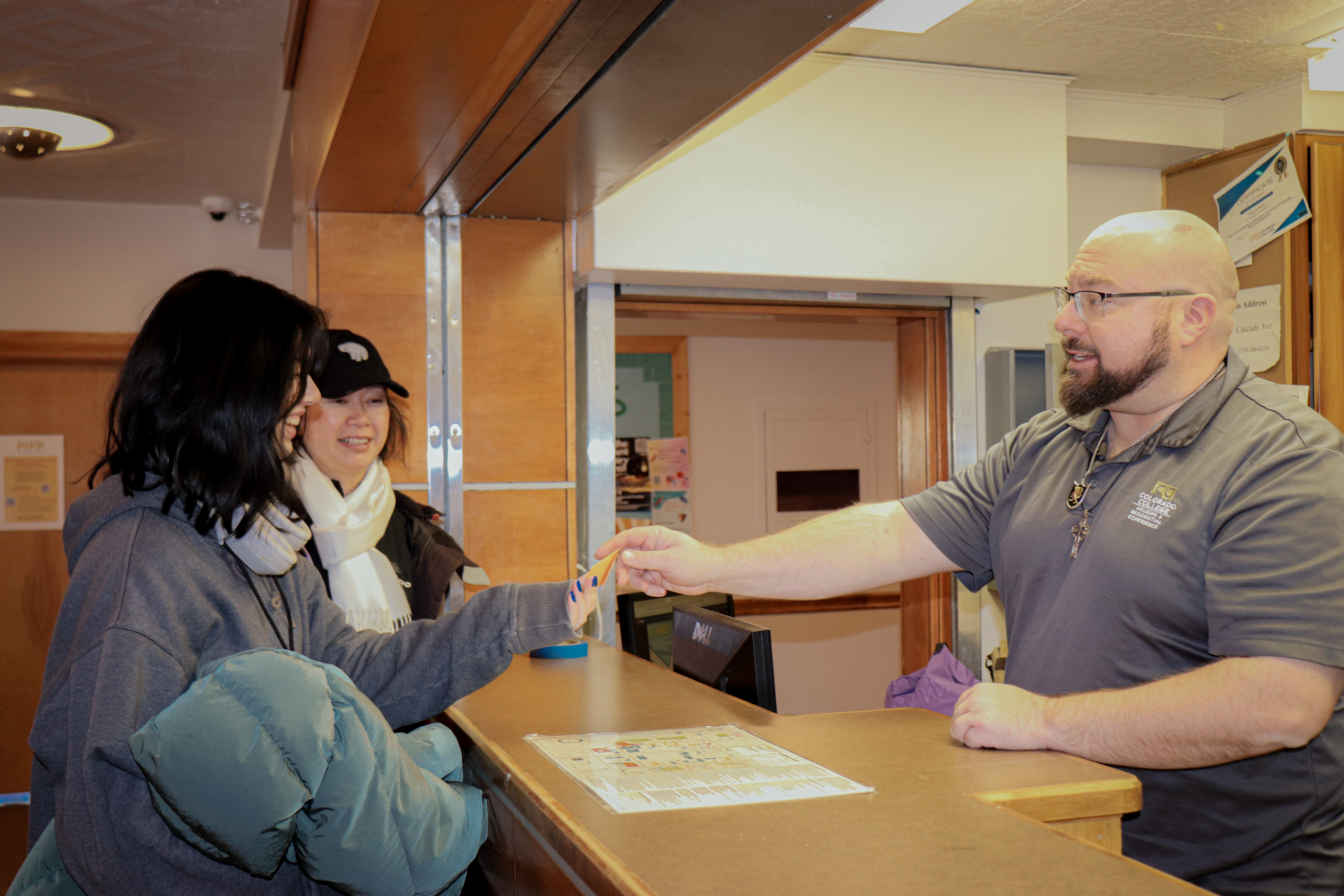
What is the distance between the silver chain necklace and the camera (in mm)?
1743

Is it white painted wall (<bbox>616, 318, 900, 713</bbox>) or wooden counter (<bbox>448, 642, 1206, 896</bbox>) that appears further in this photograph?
white painted wall (<bbox>616, 318, 900, 713</bbox>)

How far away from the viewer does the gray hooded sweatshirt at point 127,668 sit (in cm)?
115

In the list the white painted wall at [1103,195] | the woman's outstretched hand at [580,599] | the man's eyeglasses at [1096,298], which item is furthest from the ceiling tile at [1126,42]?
the woman's outstretched hand at [580,599]

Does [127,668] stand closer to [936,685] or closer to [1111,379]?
[1111,379]

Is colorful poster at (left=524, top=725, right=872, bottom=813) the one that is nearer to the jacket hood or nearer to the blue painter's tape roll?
the jacket hood

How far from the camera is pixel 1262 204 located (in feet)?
11.0

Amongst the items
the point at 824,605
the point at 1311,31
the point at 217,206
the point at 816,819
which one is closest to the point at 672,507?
the point at 824,605

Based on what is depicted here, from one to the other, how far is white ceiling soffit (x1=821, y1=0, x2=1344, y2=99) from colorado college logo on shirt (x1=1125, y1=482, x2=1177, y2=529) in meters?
1.74

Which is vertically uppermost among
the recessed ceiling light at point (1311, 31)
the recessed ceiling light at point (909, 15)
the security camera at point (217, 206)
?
the recessed ceiling light at point (1311, 31)

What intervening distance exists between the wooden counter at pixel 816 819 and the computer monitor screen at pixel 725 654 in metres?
0.05

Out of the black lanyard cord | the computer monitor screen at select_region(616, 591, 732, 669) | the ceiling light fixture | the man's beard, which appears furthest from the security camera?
the man's beard

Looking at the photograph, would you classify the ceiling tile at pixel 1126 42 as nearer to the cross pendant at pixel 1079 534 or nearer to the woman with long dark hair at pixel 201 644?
the cross pendant at pixel 1079 534

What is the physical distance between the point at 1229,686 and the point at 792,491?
4.88m

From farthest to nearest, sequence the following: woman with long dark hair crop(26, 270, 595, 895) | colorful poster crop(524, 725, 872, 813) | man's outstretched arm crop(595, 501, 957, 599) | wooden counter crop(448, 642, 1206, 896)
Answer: man's outstretched arm crop(595, 501, 957, 599) < colorful poster crop(524, 725, 872, 813) < woman with long dark hair crop(26, 270, 595, 895) < wooden counter crop(448, 642, 1206, 896)
